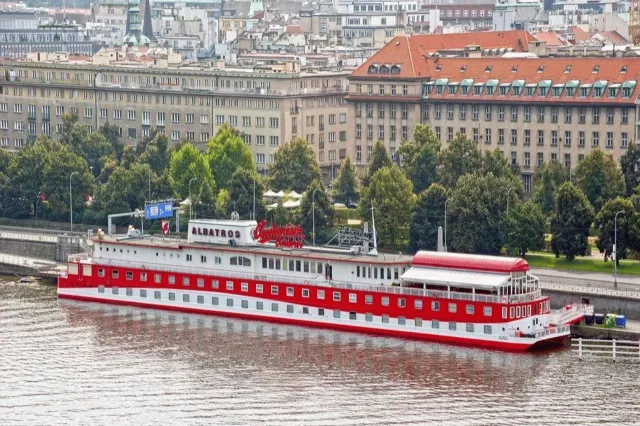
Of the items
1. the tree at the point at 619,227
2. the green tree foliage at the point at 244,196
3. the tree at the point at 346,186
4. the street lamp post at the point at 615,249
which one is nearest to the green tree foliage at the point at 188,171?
the green tree foliage at the point at 244,196

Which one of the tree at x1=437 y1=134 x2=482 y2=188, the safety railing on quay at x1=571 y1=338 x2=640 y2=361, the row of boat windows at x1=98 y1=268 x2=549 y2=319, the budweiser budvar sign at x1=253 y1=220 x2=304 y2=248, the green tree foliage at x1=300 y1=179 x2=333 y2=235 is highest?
the tree at x1=437 y1=134 x2=482 y2=188

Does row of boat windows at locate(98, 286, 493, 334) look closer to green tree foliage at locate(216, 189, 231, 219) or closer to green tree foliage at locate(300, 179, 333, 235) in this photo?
green tree foliage at locate(300, 179, 333, 235)

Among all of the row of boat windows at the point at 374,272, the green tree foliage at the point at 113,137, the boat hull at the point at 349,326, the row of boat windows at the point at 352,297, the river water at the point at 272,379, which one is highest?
the green tree foliage at the point at 113,137

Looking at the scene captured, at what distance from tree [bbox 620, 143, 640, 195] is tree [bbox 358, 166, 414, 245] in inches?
625

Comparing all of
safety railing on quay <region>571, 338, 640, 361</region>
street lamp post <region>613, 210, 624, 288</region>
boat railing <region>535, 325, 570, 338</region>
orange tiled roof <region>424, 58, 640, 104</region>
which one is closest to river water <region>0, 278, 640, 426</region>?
safety railing on quay <region>571, 338, 640, 361</region>

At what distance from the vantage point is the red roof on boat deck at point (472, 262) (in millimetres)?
106188

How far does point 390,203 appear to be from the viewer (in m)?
134

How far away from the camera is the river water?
8956 centimetres

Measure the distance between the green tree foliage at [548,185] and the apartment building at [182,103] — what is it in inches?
1279

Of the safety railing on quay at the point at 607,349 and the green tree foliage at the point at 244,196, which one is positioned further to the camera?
the green tree foliage at the point at 244,196

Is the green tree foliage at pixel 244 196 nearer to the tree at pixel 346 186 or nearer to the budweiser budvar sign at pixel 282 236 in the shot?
the tree at pixel 346 186

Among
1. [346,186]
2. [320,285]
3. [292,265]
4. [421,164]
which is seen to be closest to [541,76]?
[421,164]

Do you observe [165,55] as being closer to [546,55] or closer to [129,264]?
[546,55]

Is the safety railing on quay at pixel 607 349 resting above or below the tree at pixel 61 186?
below
